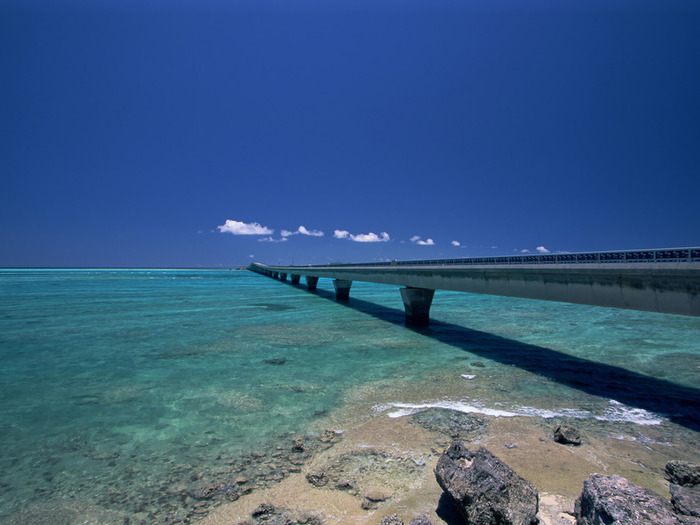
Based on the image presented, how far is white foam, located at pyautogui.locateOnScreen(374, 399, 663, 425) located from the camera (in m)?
9.60

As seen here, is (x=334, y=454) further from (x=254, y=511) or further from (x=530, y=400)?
(x=530, y=400)

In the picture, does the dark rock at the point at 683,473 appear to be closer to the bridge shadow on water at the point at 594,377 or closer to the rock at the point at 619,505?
the rock at the point at 619,505

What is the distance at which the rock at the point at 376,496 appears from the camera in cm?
583

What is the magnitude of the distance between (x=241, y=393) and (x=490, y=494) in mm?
9085

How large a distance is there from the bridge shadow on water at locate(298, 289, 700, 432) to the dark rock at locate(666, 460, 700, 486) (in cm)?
376

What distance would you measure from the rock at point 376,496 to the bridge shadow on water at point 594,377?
29.8 feet

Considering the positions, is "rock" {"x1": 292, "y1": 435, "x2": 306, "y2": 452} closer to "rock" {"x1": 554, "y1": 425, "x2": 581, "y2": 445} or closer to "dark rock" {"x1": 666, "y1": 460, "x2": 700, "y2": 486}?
"rock" {"x1": 554, "y1": 425, "x2": 581, "y2": 445}

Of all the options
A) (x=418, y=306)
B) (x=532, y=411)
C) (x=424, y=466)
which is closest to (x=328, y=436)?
(x=424, y=466)

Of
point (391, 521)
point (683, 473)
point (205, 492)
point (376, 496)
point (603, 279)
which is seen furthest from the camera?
point (603, 279)

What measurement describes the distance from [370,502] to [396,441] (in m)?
2.41

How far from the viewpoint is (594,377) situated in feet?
44.7

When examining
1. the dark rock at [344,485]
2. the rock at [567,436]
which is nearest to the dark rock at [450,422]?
the rock at [567,436]

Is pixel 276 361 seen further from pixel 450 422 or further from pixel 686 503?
pixel 686 503

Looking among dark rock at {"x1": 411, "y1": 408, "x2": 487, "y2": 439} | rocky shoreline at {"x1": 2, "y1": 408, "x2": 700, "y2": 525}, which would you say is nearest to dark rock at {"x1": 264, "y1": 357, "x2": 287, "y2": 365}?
rocky shoreline at {"x1": 2, "y1": 408, "x2": 700, "y2": 525}
